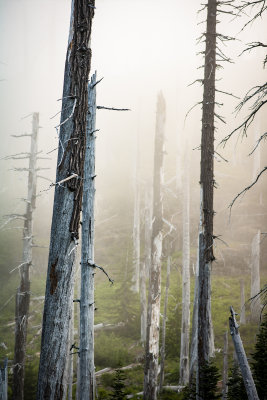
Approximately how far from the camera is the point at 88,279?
15.2 ft

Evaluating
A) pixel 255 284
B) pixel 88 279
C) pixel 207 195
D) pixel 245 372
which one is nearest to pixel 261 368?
pixel 245 372

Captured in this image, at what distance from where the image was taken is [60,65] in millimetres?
68375

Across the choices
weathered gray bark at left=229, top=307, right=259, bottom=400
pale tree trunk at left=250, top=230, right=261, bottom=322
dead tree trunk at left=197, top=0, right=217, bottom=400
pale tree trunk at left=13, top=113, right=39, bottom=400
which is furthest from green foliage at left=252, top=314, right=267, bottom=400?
pale tree trunk at left=250, top=230, right=261, bottom=322

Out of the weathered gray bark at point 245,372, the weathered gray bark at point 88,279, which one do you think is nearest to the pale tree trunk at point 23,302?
the weathered gray bark at point 88,279

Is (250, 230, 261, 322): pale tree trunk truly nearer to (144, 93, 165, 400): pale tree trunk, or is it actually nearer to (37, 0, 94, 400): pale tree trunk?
(144, 93, 165, 400): pale tree trunk

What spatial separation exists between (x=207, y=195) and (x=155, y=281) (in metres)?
4.27

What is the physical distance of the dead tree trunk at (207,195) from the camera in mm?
5742

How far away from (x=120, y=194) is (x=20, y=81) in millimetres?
41575

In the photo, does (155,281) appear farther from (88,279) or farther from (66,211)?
(66,211)

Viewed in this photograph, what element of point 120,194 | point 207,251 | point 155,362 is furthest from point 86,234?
point 120,194

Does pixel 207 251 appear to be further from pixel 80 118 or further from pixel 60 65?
pixel 60 65

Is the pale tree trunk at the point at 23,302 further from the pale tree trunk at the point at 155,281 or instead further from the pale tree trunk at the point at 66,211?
the pale tree trunk at the point at 66,211

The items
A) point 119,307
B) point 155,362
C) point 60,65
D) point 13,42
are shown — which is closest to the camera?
point 155,362

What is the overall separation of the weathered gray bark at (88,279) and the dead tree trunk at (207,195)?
2494 millimetres
